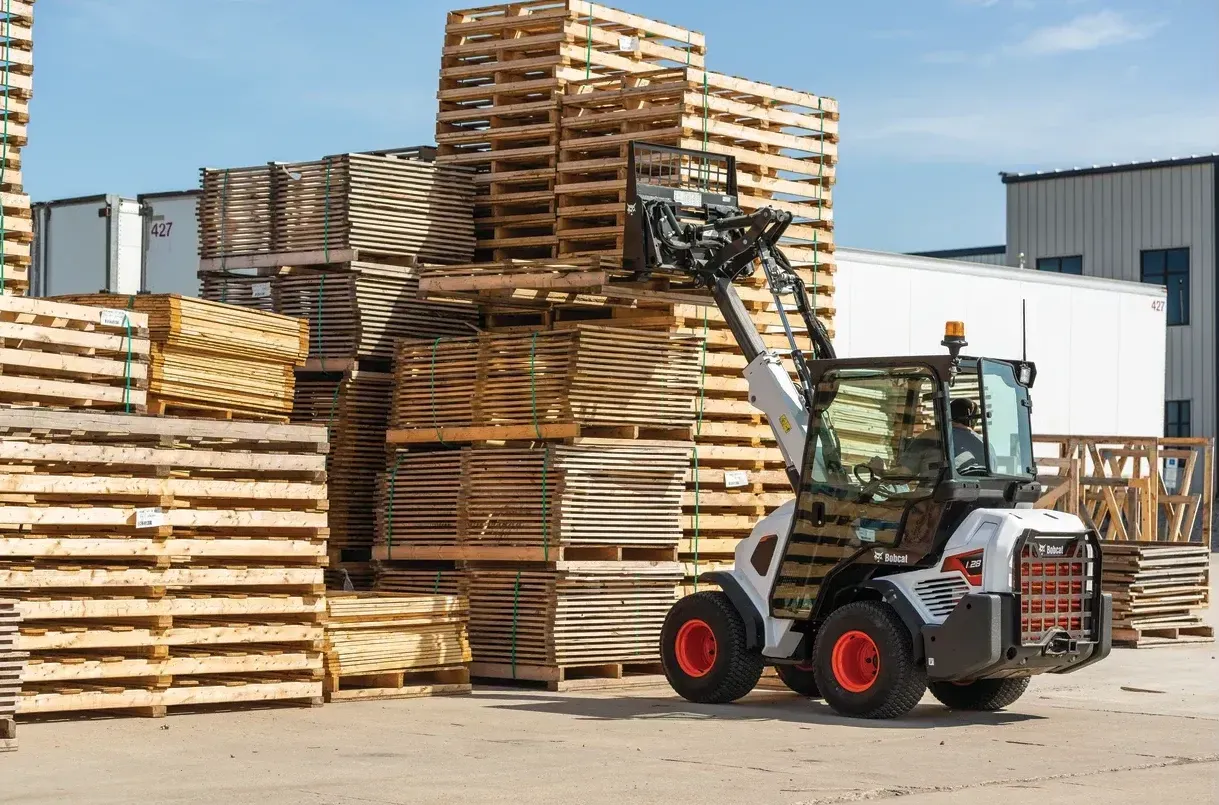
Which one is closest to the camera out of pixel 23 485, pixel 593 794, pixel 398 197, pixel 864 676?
pixel 593 794

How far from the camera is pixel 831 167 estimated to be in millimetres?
Answer: 15273

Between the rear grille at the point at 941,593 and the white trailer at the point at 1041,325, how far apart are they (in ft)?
40.7

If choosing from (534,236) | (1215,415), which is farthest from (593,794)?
(1215,415)

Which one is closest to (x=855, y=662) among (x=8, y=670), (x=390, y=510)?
(x=390, y=510)

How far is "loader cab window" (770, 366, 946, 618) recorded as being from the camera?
11.4 m

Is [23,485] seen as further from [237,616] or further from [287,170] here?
[287,170]

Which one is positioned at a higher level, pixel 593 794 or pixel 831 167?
pixel 831 167

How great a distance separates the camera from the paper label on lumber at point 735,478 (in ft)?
45.9

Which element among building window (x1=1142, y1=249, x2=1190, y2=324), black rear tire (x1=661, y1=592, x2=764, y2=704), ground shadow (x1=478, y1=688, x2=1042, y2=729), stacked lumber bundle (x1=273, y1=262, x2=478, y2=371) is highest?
building window (x1=1142, y1=249, x2=1190, y2=324)

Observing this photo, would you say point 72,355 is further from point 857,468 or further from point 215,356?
point 857,468

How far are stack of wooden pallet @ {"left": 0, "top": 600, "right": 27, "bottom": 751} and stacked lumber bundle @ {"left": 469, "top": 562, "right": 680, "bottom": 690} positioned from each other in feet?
14.1

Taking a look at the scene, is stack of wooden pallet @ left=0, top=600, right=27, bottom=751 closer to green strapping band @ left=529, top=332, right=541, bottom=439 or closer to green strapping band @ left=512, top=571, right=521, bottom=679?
green strapping band @ left=512, top=571, right=521, bottom=679

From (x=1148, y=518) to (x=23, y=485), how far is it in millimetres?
17393

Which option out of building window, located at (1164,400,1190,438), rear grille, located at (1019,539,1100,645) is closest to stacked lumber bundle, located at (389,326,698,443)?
rear grille, located at (1019,539,1100,645)
